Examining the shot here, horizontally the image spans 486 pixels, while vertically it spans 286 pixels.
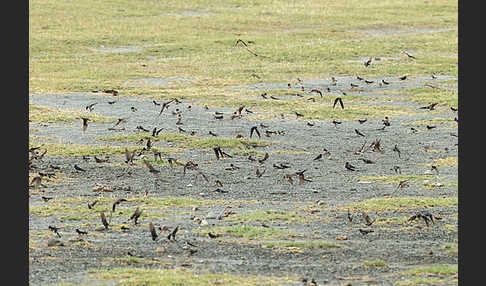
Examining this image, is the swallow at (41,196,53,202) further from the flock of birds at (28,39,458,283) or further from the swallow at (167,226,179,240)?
the swallow at (167,226,179,240)

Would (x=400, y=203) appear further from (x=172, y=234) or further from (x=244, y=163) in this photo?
(x=244, y=163)

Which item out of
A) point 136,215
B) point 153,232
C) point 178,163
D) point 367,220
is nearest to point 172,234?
point 153,232

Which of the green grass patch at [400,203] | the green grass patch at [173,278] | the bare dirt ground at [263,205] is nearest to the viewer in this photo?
the green grass patch at [173,278]

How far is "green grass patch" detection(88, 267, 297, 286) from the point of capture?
308 inches

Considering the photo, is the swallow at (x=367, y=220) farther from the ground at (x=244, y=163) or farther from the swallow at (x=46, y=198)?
the swallow at (x=46, y=198)

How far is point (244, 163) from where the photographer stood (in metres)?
14.2

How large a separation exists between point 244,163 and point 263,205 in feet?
9.53

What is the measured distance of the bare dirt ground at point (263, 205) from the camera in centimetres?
864

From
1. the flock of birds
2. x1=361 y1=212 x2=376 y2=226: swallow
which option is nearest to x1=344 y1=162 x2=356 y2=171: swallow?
the flock of birds

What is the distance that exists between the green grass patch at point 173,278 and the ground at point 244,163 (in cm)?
3

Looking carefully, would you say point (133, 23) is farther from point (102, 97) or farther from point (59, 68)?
point (102, 97)

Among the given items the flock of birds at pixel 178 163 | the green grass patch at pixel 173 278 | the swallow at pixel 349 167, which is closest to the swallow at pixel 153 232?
the flock of birds at pixel 178 163

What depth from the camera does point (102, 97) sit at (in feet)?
72.4

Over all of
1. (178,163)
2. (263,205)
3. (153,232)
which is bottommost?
(263,205)
